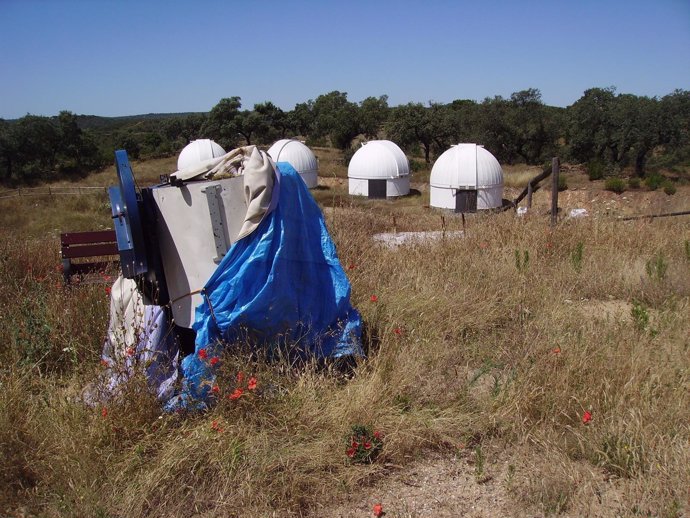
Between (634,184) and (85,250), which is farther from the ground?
(85,250)

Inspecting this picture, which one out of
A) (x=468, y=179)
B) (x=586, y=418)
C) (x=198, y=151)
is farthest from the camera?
(x=198, y=151)

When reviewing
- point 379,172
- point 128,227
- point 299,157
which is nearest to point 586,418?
point 128,227

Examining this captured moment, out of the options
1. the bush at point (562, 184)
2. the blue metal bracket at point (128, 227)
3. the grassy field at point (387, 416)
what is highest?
the blue metal bracket at point (128, 227)

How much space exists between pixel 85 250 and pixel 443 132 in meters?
35.6

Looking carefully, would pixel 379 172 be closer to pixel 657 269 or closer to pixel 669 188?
pixel 669 188

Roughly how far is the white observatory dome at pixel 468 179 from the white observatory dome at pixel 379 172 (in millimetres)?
3321

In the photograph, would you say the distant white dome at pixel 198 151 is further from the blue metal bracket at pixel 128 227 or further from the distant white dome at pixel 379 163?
the blue metal bracket at pixel 128 227

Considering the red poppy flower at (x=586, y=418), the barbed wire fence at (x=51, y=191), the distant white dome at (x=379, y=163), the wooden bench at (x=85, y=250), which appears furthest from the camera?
the barbed wire fence at (x=51, y=191)

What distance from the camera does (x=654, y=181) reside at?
25.2 meters

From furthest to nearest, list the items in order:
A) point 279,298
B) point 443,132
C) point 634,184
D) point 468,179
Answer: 1. point 443,132
2. point 634,184
3. point 468,179
4. point 279,298

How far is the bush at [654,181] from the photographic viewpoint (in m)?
24.4

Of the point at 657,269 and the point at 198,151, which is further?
the point at 198,151

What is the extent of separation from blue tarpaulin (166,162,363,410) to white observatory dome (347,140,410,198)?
24807 mm

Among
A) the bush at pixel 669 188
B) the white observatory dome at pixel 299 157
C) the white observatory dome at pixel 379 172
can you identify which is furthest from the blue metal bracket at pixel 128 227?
the white observatory dome at pixel 299 157
